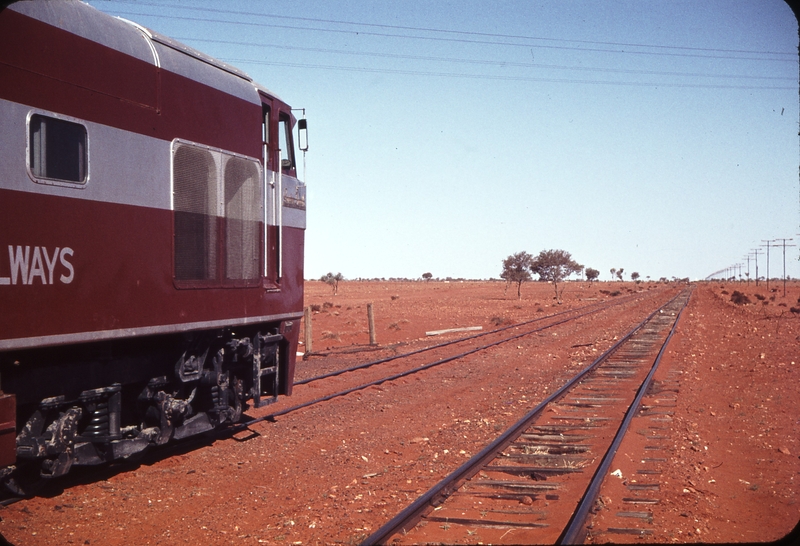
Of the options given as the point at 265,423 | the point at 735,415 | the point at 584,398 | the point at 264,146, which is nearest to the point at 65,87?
the point at 264,146

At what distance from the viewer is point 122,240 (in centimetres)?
649

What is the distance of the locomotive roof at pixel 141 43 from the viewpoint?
5938 mm

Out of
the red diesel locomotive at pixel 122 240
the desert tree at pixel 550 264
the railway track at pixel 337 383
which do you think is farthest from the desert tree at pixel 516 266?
the red diesel locomotive at pixel 122 240

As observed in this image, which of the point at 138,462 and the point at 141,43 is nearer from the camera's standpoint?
the point at 141,43

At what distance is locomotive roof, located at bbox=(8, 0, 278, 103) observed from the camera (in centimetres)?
594

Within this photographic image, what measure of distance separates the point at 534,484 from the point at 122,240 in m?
5.00

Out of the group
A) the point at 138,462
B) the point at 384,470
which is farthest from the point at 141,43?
the point at 384,470

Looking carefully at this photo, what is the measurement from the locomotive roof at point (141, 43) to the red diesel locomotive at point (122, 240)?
0.02m

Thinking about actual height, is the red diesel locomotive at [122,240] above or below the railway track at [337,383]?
above

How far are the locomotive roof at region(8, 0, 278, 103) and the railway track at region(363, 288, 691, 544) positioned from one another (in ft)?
17.5

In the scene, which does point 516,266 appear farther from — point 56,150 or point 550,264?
point 56,150

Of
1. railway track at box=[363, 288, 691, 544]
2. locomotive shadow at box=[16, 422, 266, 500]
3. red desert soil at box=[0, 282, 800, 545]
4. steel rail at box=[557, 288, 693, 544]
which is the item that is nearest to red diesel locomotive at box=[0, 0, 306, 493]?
locomotive shadow at box=[16, 422, 266, 500]

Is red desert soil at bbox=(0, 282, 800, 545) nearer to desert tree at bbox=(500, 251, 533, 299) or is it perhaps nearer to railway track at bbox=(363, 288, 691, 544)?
railway track at bbox=(363, 288, 691, 544)

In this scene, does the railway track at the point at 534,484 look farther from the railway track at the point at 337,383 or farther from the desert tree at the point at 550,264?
the desert tree at the point at 550,264
